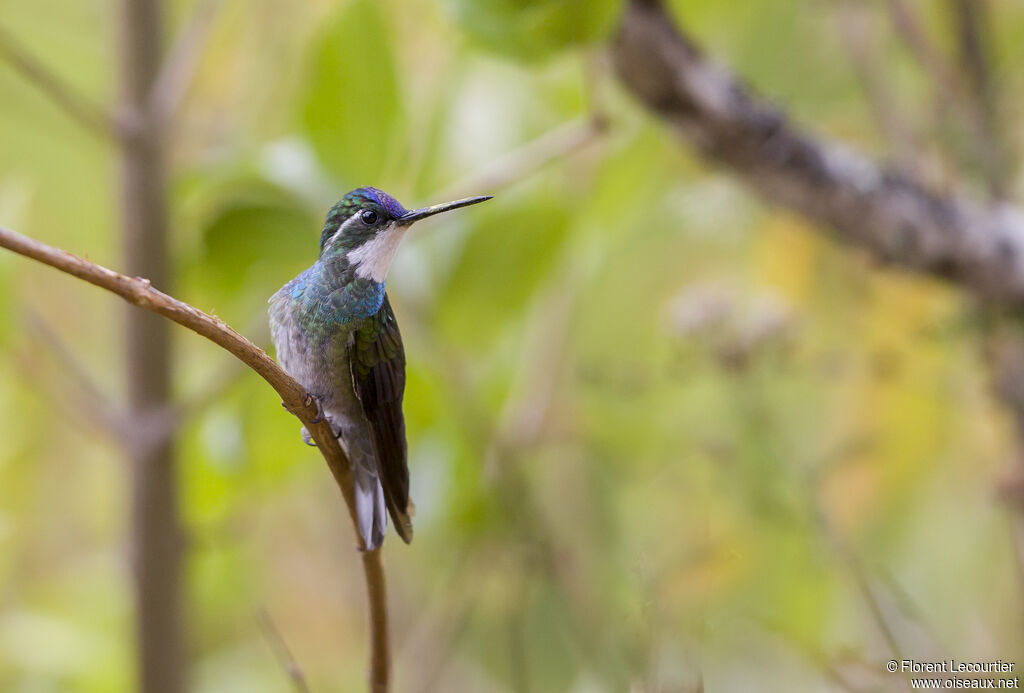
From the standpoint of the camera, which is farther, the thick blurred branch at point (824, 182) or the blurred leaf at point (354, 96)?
the thick blurred branch at point (824, 182)

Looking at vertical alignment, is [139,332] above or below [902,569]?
above

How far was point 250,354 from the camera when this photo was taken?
344mm

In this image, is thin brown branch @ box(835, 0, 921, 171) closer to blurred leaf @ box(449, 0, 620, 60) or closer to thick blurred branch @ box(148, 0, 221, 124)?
blurred leaf @ box(449, 0, 620, 60)

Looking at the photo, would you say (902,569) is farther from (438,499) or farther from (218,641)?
(218,641)

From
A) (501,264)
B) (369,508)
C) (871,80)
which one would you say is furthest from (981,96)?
(369,508)

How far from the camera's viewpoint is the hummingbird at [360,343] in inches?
17.0

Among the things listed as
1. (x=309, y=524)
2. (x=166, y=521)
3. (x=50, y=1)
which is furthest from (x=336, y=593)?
(x=50, y=1)

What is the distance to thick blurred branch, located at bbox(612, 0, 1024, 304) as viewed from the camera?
93 cm

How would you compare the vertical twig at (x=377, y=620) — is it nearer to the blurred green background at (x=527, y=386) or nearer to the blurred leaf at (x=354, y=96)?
the blurred green background at (x=527, y=386)

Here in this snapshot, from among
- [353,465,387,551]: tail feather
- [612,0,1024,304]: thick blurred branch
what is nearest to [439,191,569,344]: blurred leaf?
[612,0,1024,304]: thick blurred branch

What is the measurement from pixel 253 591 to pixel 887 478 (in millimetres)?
986

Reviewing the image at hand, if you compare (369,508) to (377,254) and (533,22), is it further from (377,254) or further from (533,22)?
(533,22)

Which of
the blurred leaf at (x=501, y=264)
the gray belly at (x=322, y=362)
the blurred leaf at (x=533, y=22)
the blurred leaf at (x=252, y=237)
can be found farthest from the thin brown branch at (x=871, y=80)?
the gray belly at (x=322, y=362)

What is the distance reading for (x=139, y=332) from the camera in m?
1.00
